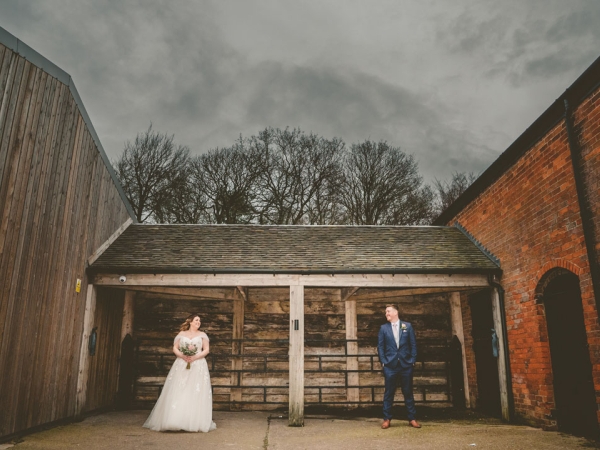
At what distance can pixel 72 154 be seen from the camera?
7.24 meters

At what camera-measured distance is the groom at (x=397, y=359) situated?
22.1 feet

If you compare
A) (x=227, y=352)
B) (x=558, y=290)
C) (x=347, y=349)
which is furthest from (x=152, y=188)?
(x=558, y=290)

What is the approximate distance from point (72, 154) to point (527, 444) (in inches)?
316

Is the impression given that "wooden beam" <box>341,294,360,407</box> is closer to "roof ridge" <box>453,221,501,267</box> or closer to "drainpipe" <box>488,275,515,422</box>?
"roof ridge" <box>453,221,501,267</box>

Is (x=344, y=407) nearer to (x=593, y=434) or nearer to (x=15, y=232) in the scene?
(x=593, y=434)

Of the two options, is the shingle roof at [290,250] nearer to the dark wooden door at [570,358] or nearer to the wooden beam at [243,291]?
the wooden beam at [243,291]

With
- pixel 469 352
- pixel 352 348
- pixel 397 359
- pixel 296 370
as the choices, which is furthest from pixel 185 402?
pixel 469 352

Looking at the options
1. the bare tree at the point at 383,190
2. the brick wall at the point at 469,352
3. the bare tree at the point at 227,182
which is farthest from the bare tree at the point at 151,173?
the brick wall at the point at 469,352

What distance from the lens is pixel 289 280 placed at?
7840mm

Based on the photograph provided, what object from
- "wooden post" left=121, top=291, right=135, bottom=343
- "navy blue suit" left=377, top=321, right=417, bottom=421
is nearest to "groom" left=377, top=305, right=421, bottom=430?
"navy blue suit" left=377, top=321, right=417, bottom=421

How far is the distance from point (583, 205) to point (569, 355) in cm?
226

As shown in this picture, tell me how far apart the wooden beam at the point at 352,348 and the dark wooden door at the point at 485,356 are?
2635 millimetres

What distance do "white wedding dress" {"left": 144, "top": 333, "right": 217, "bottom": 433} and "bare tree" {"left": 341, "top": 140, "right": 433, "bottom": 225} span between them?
51.3 ft

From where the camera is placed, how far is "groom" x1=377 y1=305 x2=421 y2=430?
6730 millimetres
